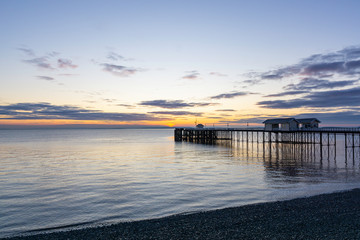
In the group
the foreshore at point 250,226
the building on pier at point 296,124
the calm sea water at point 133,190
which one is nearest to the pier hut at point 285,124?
the building on pier at point 296,124

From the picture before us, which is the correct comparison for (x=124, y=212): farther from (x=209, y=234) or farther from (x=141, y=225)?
(x=209, y=234)

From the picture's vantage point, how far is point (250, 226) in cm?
1105

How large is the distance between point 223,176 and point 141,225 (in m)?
14.7

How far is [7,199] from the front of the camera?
17484 mm

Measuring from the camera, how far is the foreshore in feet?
33.0

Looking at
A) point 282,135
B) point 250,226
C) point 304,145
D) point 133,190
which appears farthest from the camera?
point 282,135

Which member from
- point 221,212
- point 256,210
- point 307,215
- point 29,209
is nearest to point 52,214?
point 29,209

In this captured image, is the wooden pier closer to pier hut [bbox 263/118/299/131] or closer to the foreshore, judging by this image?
pier hut [bbox 263/118/299/131]

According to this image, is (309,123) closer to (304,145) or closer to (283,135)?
(304,145)

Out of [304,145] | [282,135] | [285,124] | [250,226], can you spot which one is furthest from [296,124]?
[250,226]

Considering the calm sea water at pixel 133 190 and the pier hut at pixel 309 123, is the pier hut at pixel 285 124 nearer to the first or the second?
the pier hut at pixel 309 123

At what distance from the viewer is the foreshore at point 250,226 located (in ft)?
33.0

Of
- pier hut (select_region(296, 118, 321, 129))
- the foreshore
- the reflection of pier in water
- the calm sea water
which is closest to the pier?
the reflection of pier in water

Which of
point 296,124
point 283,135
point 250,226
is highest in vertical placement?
point 296,124
